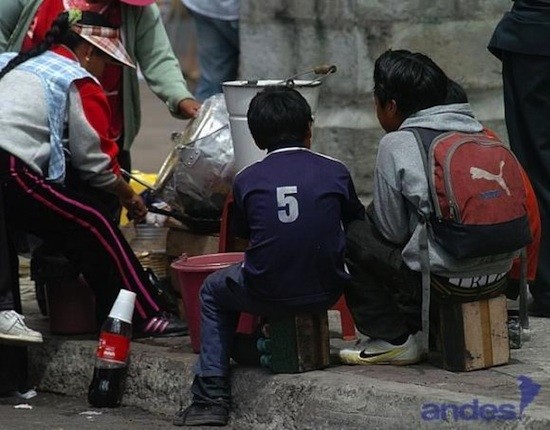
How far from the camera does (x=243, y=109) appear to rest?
19.6 ft

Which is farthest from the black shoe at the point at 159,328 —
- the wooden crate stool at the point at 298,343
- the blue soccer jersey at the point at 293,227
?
the blue soccer jersey at the point at 293,227

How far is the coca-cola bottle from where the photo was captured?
5723mm

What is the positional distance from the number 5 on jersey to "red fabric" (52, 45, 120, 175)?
946 mm

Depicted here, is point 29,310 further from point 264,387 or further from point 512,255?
point 512,255

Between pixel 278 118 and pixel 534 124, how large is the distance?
1.21 metres

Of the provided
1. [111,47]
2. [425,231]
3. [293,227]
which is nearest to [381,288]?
[425,231]

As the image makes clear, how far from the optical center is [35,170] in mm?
5789

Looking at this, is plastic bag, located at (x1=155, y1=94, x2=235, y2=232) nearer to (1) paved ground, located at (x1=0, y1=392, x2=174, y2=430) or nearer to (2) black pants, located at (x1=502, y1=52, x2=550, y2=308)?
(1) paved ground, located at (x1=0, y1=392, x2=174, y2=430)

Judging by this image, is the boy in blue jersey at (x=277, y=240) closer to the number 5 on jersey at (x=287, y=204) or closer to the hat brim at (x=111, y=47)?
the number 5 on jersey at (x=287, y=204)

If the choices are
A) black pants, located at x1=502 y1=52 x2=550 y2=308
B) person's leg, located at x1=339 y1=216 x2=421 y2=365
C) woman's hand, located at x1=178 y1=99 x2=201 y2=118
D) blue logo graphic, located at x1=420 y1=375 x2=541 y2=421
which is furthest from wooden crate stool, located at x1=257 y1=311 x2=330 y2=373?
woman's hand, located at x1=178 y1=99 x2=201 y2=118

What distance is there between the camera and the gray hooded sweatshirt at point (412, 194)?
517cm

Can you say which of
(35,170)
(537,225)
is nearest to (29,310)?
(35,170)

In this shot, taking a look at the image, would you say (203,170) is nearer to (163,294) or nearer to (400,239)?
(163,294)

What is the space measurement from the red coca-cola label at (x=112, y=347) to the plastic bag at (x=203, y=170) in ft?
2.41
